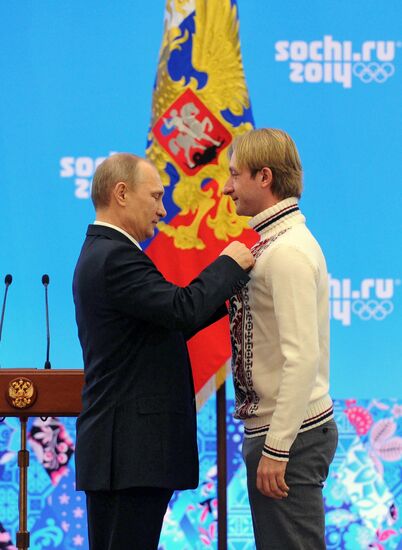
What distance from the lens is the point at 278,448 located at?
1814 millimetres

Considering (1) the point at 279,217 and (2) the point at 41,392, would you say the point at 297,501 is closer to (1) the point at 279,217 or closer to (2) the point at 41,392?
(1) the point at 279,217

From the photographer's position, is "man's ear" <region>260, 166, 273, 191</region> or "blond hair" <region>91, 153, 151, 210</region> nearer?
"man's ear" <region>260, 166, 273, 191</region>

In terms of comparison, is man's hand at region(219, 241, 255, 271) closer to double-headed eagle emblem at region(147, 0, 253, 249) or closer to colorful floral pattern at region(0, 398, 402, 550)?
double-headed eagle emblem at region(147, 0, 253, 249)

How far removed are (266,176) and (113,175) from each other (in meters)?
0.39

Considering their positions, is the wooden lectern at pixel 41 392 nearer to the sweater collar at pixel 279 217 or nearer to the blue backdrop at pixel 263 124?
the blue backdrop at pixel 263 124

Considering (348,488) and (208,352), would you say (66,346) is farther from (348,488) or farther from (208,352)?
(348,488)

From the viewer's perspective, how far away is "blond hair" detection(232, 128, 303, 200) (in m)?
→ 1.96

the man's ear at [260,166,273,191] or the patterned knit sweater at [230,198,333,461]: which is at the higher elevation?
the man's ear at [260,166,273,191]

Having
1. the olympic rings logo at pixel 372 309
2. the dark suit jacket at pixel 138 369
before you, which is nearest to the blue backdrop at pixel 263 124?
the olympic rings logo at pixel 372 309

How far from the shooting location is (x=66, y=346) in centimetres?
377

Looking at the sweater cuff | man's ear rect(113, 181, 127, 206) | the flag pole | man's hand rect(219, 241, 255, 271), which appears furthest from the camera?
A: the flag pole

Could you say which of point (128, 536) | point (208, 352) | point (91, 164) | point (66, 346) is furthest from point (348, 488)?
point (128, 536)

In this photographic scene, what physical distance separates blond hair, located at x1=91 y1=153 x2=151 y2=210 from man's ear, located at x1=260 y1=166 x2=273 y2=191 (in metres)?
0.34

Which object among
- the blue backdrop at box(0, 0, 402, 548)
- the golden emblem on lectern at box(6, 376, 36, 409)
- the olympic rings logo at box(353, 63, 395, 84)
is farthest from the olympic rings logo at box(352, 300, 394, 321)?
the golden emblem on lectern at box(6, 376, 36, 409)
